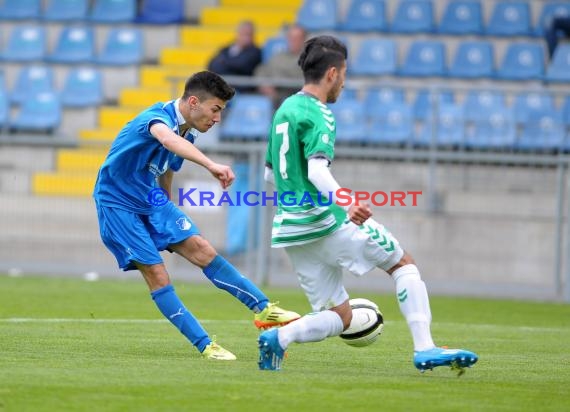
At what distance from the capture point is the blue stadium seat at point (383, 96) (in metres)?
18.9

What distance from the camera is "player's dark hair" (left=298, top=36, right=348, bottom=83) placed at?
7.84 meters

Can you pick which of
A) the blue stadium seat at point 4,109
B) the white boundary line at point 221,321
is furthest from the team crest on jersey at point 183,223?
the blue stadium seat at point 4,109

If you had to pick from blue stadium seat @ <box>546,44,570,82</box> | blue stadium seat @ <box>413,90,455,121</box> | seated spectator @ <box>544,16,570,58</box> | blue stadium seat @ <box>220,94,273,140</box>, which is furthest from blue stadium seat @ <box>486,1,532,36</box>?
blue stadium seat @ <box>220,94,273,140</box>

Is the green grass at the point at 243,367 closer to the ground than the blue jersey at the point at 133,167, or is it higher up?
closer to the ground

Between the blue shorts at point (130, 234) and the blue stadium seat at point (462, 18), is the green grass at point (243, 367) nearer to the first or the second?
the blue shorts at point (130, 234)

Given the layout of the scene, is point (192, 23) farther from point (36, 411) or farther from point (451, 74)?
point (36, 411)

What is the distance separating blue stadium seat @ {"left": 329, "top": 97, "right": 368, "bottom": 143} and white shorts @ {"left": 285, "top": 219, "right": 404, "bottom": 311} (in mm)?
10508

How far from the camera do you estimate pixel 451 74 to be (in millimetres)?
20125

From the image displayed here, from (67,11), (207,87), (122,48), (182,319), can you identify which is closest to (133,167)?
(207,87)

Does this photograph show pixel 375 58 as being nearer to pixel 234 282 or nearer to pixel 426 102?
pixel 426 102

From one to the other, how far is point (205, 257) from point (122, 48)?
13.4 metres

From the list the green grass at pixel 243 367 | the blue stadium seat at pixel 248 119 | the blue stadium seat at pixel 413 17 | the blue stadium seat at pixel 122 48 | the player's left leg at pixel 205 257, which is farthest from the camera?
the blue stadium seat at pixel 122 48

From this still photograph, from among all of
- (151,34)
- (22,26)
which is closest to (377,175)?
(151,34)

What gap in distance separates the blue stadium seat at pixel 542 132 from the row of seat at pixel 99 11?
24.7 feet
